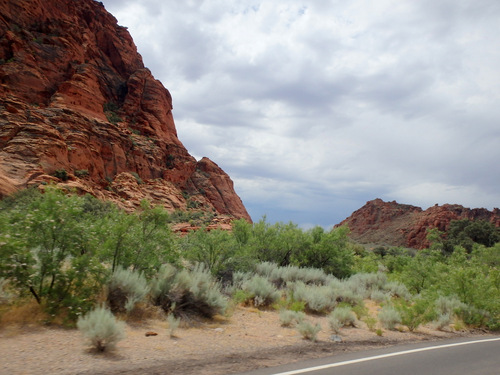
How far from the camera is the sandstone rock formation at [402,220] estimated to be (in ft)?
256

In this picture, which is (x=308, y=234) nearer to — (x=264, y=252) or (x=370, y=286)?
(x=264, y=252)

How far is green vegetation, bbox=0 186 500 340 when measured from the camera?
7.41 m

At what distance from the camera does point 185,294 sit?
9492 millimetres

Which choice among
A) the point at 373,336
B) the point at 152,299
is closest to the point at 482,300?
the point at 373,336

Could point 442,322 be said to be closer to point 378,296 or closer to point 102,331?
point 378,296

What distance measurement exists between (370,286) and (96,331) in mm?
14390

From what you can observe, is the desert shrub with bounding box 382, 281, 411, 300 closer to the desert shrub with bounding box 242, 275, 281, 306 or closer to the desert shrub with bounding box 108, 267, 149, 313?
the desert shrub with bounding box 242, 275, 281, 306

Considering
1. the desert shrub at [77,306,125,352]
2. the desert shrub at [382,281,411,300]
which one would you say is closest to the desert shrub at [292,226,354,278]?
the desert shrub at [382,281,411,300]

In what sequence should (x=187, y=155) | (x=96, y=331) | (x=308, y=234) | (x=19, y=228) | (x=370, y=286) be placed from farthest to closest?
(x=187, y=155) → (x=308, y=234) → (x=370, y=286) → (x=19, y=228) → (x=96, y=331)

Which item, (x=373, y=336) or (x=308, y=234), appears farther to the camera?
(x=308, y=234)

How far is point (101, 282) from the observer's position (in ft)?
26.2

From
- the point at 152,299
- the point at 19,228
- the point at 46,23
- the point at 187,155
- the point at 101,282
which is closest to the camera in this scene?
the point at 19,228

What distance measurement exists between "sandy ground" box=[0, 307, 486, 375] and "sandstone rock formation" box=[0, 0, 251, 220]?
28.0 metres

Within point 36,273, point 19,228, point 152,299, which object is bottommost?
point 152,299
